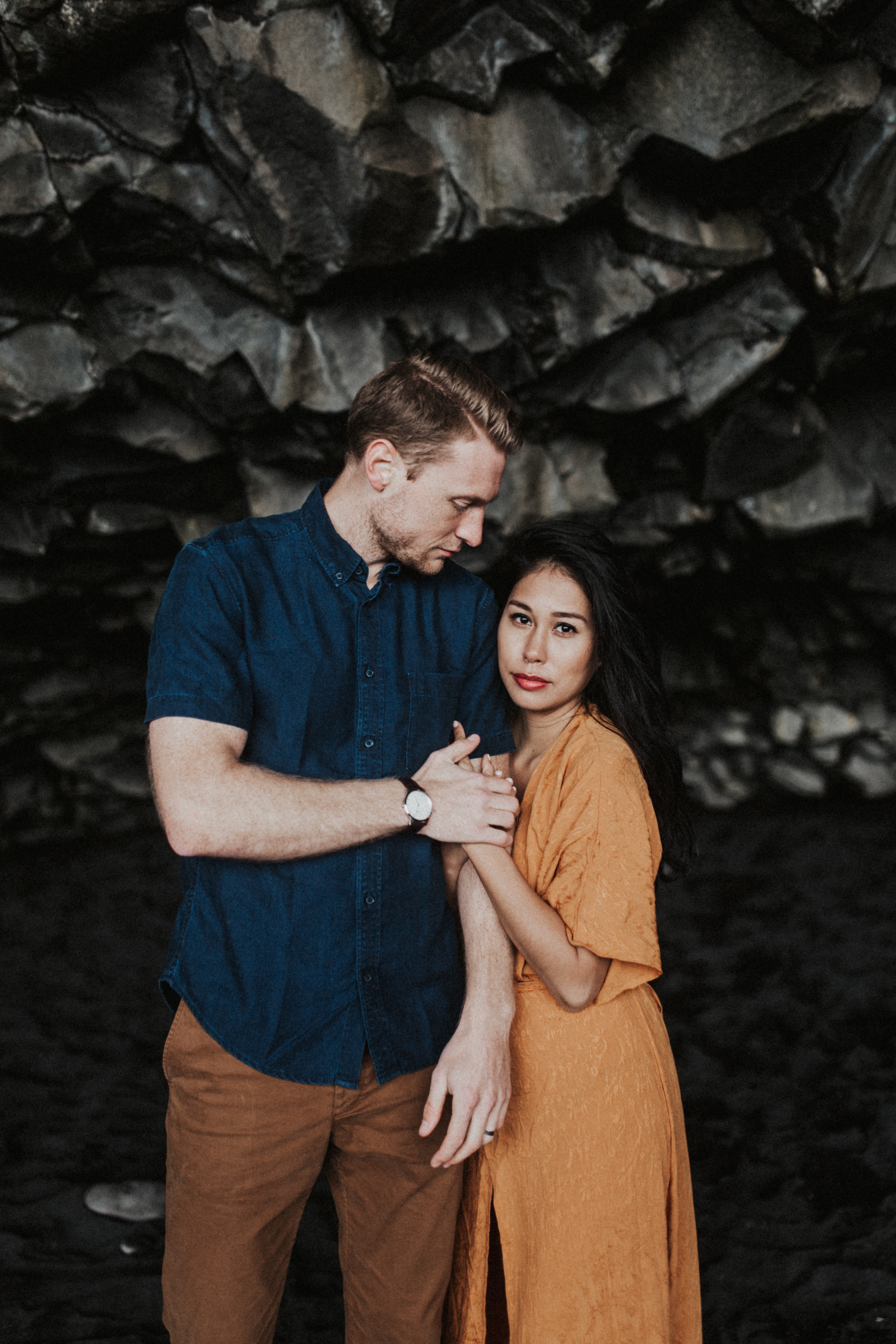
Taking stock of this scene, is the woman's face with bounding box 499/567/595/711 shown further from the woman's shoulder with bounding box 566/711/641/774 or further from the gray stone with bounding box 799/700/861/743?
the gray stone with bounding box 799/700/861/743

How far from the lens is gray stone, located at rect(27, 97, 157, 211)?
4633 mm

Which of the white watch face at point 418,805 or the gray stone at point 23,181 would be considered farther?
the gray stone at point 23,181

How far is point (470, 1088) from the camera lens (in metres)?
1.84

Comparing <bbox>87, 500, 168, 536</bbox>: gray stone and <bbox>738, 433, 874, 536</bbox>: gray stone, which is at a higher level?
<bbox>738, 433, 874, 536</bbox>: gray stone

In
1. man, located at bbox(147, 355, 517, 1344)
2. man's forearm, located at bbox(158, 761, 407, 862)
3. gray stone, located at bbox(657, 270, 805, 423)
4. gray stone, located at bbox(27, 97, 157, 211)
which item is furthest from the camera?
gray stone, located at bbox(657, 270, 805, 423)

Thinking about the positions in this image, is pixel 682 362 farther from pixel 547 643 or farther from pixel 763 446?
pixel 547 643

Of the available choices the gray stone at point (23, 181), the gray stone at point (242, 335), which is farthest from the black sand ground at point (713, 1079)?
the gray stone at point (23, 181)

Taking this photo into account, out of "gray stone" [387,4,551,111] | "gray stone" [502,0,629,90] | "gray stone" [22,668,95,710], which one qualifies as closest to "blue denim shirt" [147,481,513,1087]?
"gray stone" [387,4,551,111]

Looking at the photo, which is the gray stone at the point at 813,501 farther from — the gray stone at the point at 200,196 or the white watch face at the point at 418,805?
the white watch face at the point at 418,805

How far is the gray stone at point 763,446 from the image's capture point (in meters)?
6.21

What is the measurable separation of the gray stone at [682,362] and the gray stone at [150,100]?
2453mm

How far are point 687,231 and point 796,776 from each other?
4243mm

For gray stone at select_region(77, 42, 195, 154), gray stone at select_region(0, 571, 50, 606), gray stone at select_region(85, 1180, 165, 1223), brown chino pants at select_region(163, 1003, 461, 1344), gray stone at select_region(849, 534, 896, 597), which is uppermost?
gray stone at select_region(77, 42, 195, 154)

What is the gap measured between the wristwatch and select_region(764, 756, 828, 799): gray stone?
253 inches
